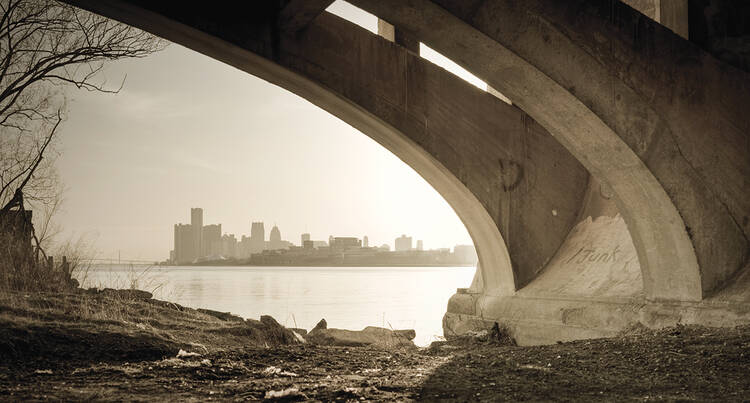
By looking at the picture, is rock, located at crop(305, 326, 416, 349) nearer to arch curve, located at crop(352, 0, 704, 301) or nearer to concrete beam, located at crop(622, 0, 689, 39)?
arch curve, located at crop(352, 0, 704, 301)

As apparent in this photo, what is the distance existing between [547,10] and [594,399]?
3322 millimetres

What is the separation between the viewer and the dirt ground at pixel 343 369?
3.88 m

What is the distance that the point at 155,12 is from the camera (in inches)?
238

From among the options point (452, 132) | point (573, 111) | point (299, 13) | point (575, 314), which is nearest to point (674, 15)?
point (573, 111)

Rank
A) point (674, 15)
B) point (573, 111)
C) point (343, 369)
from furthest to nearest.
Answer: point (674, 15) < point (573, 111) < point (343, 369)

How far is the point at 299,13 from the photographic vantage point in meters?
6.57

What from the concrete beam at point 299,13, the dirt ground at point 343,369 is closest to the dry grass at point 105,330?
the dirt ground at point 343,369

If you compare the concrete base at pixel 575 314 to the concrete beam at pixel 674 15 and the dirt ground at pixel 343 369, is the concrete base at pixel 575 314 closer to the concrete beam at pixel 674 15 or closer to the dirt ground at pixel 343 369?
the dirt ground at pixel 343 369

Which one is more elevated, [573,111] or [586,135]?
[573,111]

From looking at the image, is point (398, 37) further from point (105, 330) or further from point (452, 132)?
point (105, 330)

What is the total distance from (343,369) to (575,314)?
325 cm

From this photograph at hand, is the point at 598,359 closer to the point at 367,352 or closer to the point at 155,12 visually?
the point at 367,352

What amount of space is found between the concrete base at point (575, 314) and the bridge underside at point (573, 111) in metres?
0.02

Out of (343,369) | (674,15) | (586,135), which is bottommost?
(343,369)
